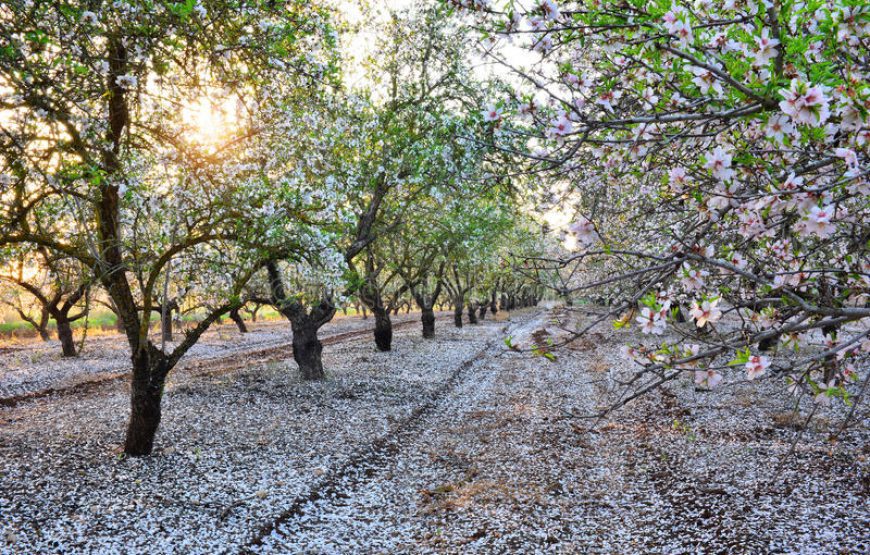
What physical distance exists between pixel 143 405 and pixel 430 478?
483 cm

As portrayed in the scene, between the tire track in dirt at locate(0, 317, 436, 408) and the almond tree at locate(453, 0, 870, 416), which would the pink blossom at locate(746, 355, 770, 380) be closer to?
the almond tree at locate(453, 0, 870, 416)

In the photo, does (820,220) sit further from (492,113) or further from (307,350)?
(307,350)

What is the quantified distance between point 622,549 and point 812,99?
547 cm

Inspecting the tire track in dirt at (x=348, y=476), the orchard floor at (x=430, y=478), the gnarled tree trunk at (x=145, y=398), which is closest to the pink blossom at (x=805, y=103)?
the orchard floor at (x=430, y=478)

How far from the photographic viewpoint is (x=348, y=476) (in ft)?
29.2

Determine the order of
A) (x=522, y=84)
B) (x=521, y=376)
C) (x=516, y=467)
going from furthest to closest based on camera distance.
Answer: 1. (x=521, y=376)
2. (x=516, y=467)
3. (x=522, y=84)

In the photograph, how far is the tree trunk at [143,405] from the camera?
8.56 m

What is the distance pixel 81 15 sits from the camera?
567 cm

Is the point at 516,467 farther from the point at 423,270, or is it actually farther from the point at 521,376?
the point at 423,270

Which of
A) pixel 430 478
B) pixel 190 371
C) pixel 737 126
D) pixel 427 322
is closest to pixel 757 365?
pixel 737 126

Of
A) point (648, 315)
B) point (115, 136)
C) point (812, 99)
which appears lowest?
point (648, 315)

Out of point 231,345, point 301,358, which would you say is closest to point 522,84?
point 301,358

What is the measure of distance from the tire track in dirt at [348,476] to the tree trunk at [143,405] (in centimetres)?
293

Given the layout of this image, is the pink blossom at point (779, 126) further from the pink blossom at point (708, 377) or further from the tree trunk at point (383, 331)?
the tree trunk at point (383, 331)
